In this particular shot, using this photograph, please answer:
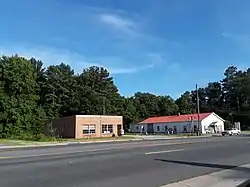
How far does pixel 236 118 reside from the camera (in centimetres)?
11269

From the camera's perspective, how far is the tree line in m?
76.5

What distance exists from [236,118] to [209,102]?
Result: 86.5 feet

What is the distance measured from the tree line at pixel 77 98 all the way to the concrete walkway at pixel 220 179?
57.9m

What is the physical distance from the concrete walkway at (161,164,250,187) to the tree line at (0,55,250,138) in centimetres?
5790

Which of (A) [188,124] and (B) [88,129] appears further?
(A) [188,124]

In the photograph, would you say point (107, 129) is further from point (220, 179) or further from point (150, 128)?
point (220, 179)

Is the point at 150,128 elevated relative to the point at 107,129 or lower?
elevated

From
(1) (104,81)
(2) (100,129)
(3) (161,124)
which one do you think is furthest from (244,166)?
(1) (104,81)

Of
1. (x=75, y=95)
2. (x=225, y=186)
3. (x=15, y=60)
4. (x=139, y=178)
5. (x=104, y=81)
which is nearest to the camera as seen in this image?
(x=225, y=186)

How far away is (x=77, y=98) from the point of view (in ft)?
308

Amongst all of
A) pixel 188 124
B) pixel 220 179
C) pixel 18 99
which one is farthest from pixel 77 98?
pixel 220 179

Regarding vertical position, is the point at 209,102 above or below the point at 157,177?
above

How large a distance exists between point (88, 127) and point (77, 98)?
30693mm

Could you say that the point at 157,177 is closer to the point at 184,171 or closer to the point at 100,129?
the point at 184,171
